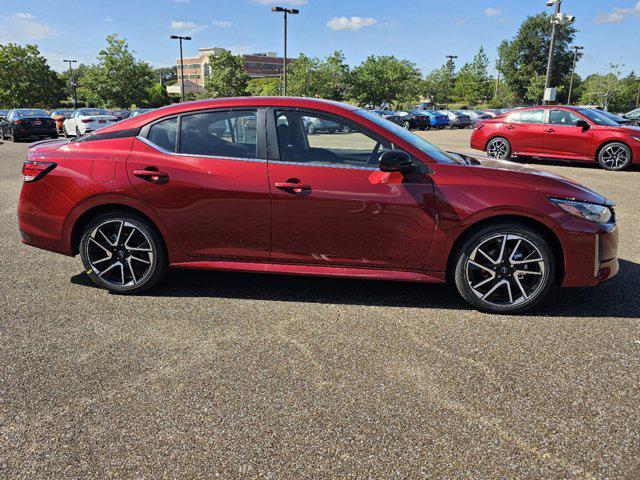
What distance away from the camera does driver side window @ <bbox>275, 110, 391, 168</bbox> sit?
3926 millimetres

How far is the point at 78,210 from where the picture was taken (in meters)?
4.20

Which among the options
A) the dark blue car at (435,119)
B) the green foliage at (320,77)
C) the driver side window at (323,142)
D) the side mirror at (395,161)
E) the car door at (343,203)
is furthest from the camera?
the green foliage at (320,77)

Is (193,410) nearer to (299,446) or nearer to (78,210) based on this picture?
(299,446)

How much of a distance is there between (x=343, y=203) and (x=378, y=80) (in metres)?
52.7

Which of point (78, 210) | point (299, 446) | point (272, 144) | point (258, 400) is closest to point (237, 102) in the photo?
point (272, 144)

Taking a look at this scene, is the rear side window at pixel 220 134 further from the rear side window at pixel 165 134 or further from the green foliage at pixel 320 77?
the green foliage at pixel 320 77

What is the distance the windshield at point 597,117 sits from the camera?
12398 mm

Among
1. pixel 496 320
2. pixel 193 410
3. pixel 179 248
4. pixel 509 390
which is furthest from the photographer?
pixel 179 248

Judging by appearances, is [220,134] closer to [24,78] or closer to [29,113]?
[29,113]

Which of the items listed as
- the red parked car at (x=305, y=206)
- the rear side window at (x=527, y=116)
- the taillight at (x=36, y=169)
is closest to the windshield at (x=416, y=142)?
the red parked car at (x=305, y=206)

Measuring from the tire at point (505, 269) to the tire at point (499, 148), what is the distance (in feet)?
35.7

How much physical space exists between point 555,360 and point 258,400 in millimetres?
1858

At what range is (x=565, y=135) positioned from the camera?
12797 mm

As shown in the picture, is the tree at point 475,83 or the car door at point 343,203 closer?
the car door at point 343,203
